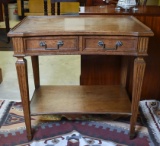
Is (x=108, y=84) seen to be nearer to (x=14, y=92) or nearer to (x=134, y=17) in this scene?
(x=134, y=17)

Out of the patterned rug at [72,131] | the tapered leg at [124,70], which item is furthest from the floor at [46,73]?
the tapered leg at [124,70]

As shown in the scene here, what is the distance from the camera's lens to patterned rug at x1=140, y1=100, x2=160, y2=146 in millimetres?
1419

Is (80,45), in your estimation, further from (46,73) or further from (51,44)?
(46,73)

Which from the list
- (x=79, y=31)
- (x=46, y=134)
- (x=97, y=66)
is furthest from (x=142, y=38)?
(x=46, y=134)

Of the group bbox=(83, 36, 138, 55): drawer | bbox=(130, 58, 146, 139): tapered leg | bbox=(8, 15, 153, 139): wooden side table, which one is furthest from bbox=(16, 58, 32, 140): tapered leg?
bbox=(130, 58, 146, 139): tapered leg

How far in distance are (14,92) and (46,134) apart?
669 millimetres

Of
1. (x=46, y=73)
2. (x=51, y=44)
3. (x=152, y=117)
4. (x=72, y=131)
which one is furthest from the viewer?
(x=46, y=73)

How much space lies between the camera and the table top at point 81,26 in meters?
1.11

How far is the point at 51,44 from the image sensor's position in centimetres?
114

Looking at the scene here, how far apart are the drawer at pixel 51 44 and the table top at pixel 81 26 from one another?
0.03 metres

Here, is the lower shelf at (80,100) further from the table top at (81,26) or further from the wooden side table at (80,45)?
the table top at (81,26)

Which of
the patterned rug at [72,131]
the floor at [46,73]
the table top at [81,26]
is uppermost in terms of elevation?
the table top at [81,26]

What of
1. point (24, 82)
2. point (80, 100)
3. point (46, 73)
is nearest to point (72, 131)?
point (80, 100)

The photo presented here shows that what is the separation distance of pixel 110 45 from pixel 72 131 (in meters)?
0.61
